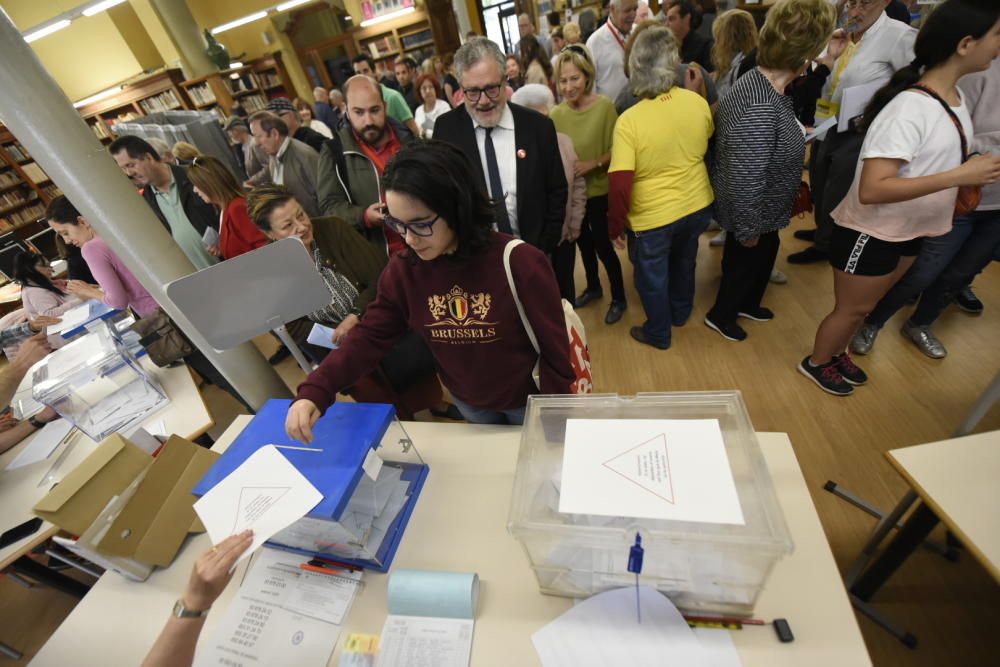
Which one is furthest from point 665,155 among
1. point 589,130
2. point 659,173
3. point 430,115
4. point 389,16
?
point 389,16

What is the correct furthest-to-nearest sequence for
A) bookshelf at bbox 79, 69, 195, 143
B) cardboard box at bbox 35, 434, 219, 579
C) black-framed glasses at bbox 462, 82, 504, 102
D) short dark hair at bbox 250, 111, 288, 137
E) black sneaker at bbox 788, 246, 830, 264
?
bookshelf at bbox 79, 69, 195, 143 → black sneaker at bbox 788, 246, 830, 264 → short dark hair at bbox 250, 111, 288, 137 → black-framed glasses at bbox 462, 82, 504, 102 → cardboard box at bbox 35, 434, 219, 579

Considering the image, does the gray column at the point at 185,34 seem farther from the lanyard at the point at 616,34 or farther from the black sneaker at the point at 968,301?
the black sneaker at the point at 968,301

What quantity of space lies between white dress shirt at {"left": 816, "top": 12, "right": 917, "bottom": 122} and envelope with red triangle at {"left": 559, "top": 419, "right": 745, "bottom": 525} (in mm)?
2298

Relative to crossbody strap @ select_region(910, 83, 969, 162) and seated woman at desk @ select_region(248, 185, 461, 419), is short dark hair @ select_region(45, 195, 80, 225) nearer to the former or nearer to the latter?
seated woman at desk @ select_region(248, 185, 461, 419)

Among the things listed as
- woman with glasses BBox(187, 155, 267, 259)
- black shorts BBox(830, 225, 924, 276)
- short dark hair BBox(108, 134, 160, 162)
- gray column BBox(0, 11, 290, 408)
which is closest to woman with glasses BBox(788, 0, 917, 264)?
black shorts BBox(830, 225, 924, 276)

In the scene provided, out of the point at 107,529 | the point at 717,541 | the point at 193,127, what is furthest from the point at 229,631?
the point at 193,127

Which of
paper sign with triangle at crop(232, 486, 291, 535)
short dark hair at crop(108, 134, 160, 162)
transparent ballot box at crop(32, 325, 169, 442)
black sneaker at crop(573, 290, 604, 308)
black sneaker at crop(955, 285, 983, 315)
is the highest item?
short dark hair at crop(108, 134, 160, 162)

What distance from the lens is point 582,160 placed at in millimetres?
2301

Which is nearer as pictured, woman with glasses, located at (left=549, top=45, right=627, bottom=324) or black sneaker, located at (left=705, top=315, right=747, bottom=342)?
woman with glasses, located at (left=549, top=45, right=627, bottom=324)

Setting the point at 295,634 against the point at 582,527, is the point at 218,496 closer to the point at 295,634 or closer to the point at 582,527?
the point at 295,634

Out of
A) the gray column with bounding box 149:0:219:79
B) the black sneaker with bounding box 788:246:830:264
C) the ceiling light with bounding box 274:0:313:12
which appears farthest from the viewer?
the ceiling light with bounding box 274:0:313:12

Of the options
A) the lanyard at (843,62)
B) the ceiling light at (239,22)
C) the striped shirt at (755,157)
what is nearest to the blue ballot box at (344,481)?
the striped shirt at (755,157)

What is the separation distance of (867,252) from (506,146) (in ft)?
4.82

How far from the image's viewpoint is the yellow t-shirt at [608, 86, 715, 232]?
175 cm
